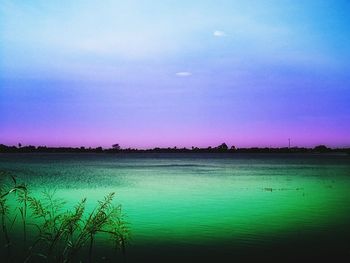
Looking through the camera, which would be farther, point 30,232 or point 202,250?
point 30,232

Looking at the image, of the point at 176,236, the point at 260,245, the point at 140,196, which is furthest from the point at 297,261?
the point at 140,196

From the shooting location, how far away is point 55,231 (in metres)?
7.93

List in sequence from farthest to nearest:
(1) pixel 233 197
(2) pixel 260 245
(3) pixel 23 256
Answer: (1) pixel 233 197, (2) pixel 260 245, (3) pixel 23 256

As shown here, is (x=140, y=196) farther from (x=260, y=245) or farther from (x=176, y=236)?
(x=260, y=245)

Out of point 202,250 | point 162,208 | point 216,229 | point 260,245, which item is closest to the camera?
point 202,250

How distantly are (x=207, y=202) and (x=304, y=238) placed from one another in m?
15.2

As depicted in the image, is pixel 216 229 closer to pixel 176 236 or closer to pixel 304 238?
pixel 176 236

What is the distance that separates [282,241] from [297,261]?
3.25 m

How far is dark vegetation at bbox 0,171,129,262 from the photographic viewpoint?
19.1 feet

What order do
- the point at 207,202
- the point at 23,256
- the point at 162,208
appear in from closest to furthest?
the point at 23,256 → the point at 162,208 → the point at 207,202

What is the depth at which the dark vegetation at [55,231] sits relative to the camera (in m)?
5.83

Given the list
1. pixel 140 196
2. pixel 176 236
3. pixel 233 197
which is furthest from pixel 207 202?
pixel 176 236

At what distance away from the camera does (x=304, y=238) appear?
1905cm

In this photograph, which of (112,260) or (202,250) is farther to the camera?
(202,250)
